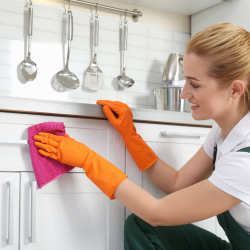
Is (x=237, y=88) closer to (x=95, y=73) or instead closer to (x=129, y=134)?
(x=129, y=134)

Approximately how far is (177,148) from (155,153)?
11 centimetres

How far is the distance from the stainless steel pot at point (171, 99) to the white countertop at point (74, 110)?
30 centimetres

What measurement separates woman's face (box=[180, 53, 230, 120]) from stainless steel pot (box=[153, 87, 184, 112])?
2.02 ft

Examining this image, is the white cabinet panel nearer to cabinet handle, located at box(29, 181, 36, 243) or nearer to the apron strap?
cabinet handle, located at box(29, 181, 36, 243)

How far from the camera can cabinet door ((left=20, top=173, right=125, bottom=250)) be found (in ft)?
3.48

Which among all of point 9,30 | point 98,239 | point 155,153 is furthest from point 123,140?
point 9,30

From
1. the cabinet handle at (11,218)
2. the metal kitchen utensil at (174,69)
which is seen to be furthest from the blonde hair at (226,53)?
the metal kitchen utensil at (174,69)

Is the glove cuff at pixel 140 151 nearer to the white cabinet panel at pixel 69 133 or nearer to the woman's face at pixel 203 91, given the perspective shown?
the white cabinet panel at pixel 69 133

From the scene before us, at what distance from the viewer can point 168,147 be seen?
134 centimetres

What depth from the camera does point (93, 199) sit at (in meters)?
1.18

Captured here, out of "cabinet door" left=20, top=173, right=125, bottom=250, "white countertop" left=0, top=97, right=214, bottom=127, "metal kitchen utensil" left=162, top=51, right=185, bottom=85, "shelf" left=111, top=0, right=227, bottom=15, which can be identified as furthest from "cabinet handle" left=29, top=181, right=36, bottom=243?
"shelf" left=111, top=0, right=227, bottom=15

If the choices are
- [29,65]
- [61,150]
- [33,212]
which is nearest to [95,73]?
[29,65]

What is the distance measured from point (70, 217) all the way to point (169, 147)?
0.49 metres

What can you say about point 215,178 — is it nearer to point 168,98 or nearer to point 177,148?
point 177,148
